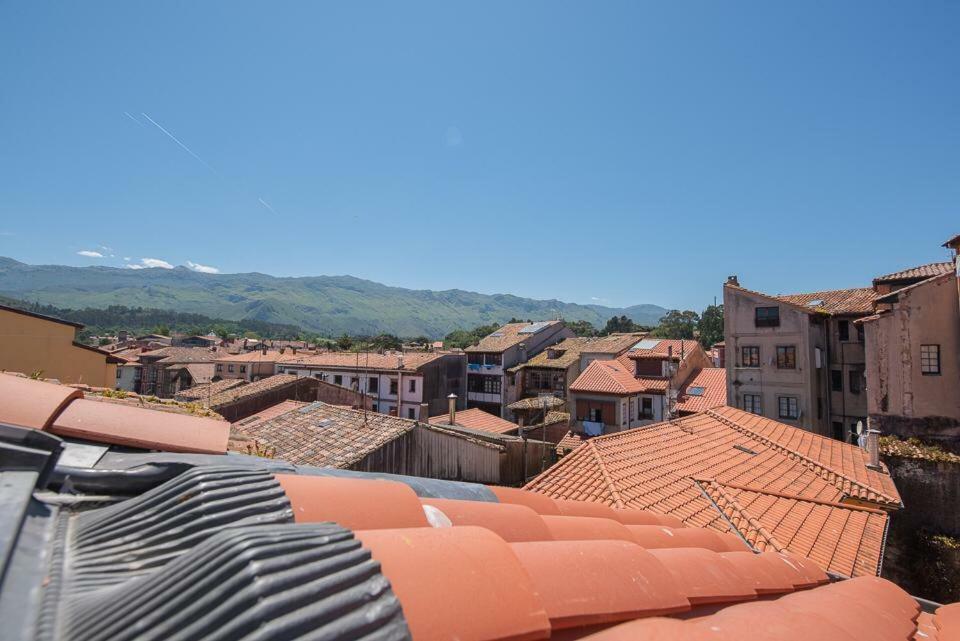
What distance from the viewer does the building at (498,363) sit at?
42.5 metres

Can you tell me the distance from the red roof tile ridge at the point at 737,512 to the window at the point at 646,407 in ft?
78.4

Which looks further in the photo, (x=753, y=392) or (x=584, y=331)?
(x=584, y=331)

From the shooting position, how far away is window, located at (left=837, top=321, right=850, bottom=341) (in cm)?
2648

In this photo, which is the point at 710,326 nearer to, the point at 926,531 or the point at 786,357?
the point at 786,357

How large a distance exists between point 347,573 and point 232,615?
285 millimetres

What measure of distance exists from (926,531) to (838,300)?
18971 millimetres

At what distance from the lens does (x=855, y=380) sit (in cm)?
2592

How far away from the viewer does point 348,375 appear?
1620 inches

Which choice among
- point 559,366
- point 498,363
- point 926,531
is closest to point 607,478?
point 926,531

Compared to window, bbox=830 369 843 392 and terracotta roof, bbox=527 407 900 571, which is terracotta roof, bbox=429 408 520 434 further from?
window, bbox=830 369 843 392

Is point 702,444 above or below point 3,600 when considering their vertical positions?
below

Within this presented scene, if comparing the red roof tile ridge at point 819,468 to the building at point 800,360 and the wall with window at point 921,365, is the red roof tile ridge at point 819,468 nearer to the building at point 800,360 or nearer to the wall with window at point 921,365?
the wall with window at point 921,365

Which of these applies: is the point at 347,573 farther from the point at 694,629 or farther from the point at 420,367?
the point at 420,367

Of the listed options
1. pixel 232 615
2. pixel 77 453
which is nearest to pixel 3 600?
pixel 232 615
